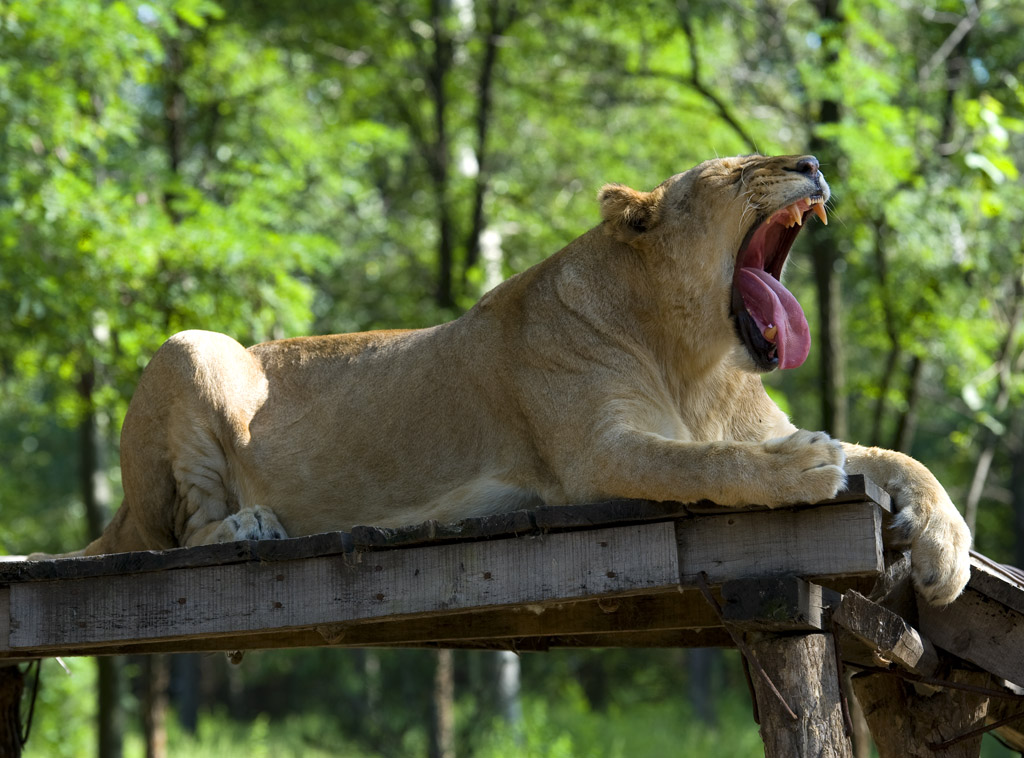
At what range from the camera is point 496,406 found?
16.1 feet

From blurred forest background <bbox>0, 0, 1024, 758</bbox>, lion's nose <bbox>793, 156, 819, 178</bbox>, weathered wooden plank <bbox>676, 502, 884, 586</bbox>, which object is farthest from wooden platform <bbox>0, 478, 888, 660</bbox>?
blurred forest background <bbox>0, 0, 1024, 758</bbox>

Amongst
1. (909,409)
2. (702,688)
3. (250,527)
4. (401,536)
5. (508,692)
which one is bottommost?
(702,688)

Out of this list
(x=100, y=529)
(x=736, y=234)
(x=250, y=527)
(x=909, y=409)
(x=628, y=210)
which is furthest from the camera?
(x=100, y=529)

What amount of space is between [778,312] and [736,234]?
36cm

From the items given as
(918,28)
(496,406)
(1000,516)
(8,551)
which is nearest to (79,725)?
(8,551)

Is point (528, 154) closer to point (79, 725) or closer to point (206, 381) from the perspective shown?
point (79, 725)

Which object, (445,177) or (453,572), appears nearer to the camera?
(453,572)

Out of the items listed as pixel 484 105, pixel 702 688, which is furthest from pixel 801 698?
pixel 702 688

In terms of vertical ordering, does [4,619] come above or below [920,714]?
above

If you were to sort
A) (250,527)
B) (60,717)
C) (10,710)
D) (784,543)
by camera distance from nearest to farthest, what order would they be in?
1. (784,543)
2. (250,527)
3. (10,710)
4. (60,717)

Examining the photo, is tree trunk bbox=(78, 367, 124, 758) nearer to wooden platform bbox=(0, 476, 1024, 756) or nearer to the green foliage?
the green foliage

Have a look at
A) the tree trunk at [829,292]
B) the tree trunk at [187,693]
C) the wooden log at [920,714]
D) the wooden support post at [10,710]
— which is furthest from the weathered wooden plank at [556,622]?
the tree trunk at [187,693]

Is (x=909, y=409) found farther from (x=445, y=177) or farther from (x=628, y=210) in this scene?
(x=628, y=210)

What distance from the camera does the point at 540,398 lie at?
4.70m
